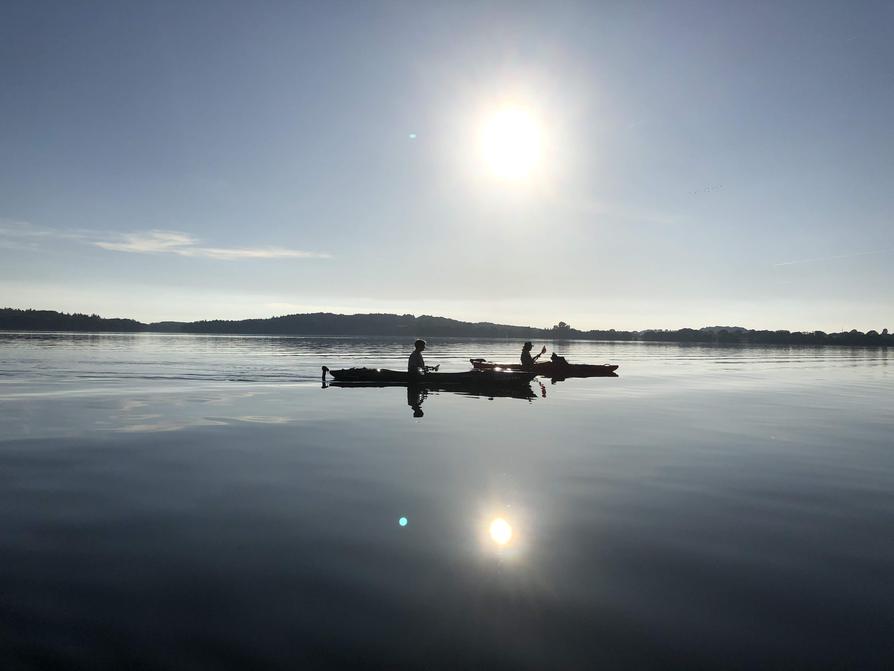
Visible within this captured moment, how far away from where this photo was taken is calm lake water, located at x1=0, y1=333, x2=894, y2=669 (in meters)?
5.88

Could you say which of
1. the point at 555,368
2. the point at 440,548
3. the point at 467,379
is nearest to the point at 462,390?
the point at 467,379

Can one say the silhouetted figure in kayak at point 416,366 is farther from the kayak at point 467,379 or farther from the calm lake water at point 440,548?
the calm lake water at point 440,548

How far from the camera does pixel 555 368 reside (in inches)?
1698

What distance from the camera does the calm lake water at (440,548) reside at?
19.3 feet

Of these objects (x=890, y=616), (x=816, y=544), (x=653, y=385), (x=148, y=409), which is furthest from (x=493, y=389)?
(x=890, y=616)

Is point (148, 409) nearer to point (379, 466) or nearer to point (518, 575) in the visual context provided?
point (379, 466)

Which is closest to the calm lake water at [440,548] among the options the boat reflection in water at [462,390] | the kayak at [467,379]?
the boat reflection in water at [462,390]

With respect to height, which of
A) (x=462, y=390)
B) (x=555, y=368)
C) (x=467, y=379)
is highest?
(x=555, y=368)

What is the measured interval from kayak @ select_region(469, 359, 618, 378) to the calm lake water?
21799 millimetres

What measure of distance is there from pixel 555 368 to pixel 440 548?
117ft

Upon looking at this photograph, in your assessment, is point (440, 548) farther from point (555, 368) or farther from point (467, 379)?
point (555, 368)

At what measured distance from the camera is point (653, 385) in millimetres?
39031

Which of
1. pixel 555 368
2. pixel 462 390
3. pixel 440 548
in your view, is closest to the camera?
pixel 440 548

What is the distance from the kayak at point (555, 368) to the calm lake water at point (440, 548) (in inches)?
858
